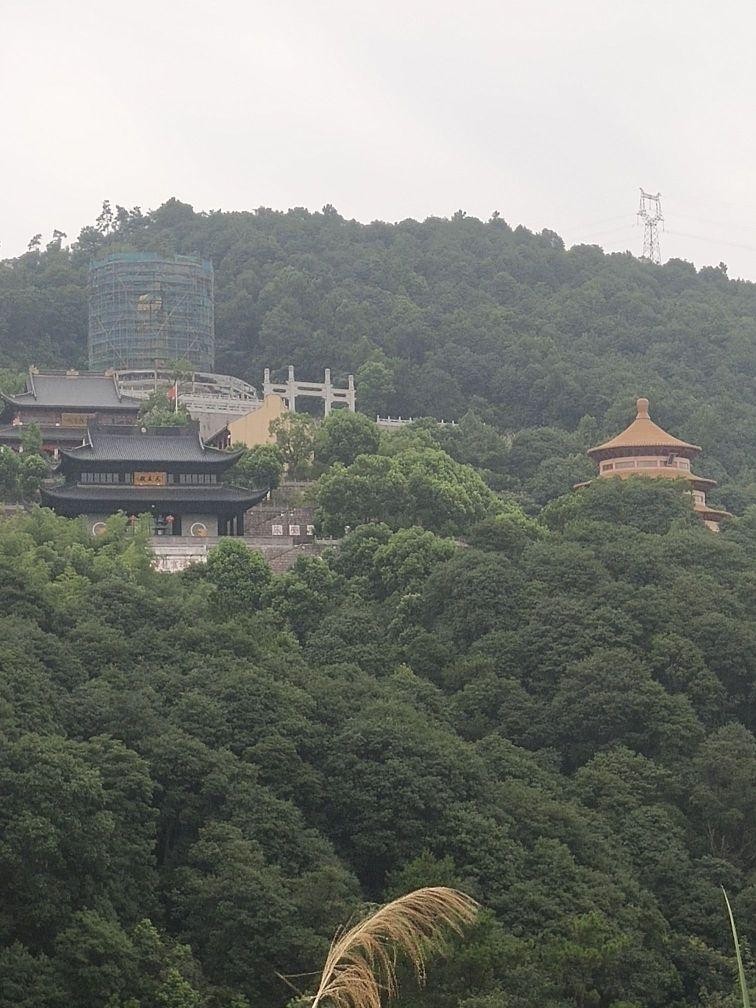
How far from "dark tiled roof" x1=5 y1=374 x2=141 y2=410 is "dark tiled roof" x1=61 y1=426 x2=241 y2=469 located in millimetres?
9770

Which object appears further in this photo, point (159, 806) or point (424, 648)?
point (424, 648)

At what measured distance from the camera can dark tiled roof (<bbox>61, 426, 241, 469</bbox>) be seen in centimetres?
5316

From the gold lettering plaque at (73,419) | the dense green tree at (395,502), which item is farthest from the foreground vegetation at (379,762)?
the gold lettering plaque at (73,419)

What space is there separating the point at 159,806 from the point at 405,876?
13.9 feet

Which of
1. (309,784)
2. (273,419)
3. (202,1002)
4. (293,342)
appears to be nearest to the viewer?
(202,1002)

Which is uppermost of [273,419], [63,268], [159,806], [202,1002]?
[63,268]

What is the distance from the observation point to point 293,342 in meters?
85.1

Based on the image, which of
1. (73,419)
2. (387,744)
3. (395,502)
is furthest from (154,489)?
(387,744)

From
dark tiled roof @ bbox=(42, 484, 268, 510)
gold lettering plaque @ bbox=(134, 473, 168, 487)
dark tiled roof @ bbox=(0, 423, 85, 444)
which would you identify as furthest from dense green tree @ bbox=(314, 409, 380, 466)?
dark tiled roof @ bbox=(0, 423, 85, 444)

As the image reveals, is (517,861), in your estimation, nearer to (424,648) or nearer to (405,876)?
(405,876)

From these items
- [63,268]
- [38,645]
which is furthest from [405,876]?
[63,268]

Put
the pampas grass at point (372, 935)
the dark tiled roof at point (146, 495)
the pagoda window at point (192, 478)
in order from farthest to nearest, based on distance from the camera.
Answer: the pagoda window at point (192, 478), the dark tiled roof at point (146, 495), the pampas grass at point (372, 935)

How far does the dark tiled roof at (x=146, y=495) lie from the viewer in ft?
169

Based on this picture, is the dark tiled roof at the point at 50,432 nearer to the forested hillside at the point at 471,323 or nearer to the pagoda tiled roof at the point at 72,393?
the pagoda tiled roof at the point at 72,393
